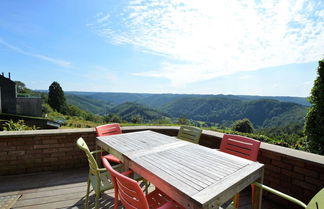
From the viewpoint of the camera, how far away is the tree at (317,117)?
14.3 ft

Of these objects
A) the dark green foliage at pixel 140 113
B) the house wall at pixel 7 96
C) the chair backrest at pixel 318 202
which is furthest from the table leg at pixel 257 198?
the dark green foliage at pixel 140 113

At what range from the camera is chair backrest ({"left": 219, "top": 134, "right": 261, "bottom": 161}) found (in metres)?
1.86

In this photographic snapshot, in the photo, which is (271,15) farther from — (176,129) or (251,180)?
(251,180)

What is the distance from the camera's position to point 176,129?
3.66 metres

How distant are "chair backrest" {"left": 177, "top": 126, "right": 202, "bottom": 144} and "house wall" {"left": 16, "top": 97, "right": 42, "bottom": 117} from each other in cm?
2603

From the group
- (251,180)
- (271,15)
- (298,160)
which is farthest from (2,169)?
(271,15)

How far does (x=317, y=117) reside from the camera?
4.48m

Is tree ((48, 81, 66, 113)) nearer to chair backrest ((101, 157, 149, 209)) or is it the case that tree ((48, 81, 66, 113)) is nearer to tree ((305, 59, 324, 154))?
tree ((305, 59, 324, 154))

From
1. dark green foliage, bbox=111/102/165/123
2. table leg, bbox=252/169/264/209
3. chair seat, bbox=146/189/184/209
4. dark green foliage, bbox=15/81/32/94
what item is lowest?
dark green foliage, bbox=111/102/165/123

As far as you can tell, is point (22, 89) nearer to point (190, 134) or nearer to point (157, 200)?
point (190, 134)

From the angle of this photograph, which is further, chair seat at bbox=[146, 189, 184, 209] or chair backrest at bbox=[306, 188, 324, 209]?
chair seat at bbox=[146, 189, 184, 209]

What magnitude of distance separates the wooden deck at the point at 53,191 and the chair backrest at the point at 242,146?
730 mm

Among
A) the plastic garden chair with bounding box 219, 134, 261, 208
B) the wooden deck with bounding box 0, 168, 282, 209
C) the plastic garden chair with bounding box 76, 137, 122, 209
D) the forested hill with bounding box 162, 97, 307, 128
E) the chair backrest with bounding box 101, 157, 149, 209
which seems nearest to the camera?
the chair backrest with bounding box 101, 157, 149, 209

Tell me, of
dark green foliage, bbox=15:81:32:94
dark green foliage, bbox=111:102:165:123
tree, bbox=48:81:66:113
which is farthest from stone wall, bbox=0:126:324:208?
dark green foliage, bbox=111:102:165:123
